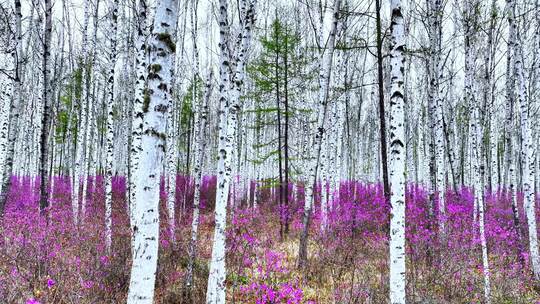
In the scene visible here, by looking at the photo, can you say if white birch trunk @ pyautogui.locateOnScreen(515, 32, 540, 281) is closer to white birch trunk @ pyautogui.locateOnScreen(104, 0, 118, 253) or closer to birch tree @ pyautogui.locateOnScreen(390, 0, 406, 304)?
birch tree @ pyautogui.locateOnScreen(390, 0, 406, 304)

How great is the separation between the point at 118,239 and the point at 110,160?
1.81 meters

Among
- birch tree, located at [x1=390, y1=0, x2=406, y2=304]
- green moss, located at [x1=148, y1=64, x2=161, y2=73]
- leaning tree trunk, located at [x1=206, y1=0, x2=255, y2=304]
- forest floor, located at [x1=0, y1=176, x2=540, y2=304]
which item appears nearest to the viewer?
green moss, located at [x1=148, y1=64, x2=161, y2=73]

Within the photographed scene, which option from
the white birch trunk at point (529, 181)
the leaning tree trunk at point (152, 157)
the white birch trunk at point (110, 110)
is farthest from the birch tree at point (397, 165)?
the white birch trunk at point (110, 110)

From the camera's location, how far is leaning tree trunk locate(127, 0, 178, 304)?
2518mm

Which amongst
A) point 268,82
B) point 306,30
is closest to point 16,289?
point 268,82

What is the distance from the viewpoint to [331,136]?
38.0ft

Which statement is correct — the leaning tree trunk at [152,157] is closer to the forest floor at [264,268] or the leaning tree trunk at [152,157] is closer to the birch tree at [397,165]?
the forest floor at [264,268]

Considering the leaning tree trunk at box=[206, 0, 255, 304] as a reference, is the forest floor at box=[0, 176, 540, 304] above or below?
below

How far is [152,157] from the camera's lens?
2.61m

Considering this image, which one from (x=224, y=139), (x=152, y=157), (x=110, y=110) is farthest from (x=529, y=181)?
(x=110, y=110)

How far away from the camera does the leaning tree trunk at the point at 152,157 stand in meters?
2.52

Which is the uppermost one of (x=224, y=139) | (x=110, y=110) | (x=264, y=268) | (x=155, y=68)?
(x=110, y=110)

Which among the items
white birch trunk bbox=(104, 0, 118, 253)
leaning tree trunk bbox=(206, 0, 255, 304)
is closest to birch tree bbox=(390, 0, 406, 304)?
leaning tree trunk bbox=(206, 0, 255, 304)

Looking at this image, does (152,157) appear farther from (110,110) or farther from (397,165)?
(110,110)
